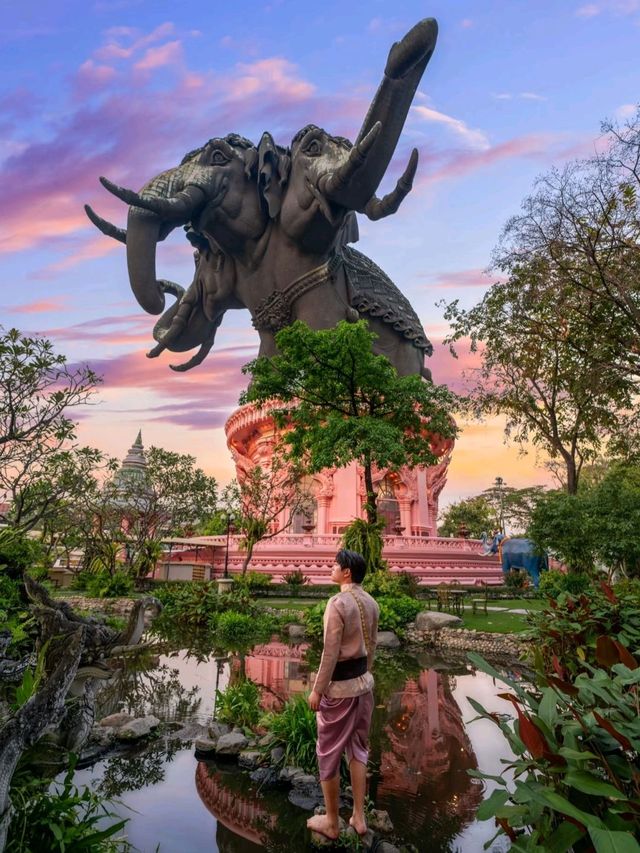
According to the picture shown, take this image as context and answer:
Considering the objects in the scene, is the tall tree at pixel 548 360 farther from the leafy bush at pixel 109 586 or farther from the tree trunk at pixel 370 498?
the leafy bush at pixel 109 586

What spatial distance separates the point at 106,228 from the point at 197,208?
386 centimetres

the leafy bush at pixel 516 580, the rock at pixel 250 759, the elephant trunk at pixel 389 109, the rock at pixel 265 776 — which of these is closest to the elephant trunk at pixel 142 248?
the elephant trunk at pixel 389 109

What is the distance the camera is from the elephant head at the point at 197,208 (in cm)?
2162

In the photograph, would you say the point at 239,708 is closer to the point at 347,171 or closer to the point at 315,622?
the point at 315,622

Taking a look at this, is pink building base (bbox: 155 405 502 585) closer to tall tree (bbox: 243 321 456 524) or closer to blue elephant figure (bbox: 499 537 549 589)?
blue elephant figure (bbox: 499 537 549 589)

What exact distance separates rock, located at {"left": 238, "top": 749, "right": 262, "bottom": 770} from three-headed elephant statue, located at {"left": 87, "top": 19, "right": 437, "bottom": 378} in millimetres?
16616

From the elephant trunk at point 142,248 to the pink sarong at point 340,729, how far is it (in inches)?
850

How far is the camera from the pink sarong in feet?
11.5

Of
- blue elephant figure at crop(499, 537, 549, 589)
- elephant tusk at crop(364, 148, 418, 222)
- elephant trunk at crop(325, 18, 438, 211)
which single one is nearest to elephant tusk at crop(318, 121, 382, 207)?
elephant trunk at crop(325, 18, 438, 211)

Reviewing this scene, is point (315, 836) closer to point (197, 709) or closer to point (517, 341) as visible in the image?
point (197, 709)

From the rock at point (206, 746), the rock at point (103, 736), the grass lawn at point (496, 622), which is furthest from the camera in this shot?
the grass lawn at point (496, 622)

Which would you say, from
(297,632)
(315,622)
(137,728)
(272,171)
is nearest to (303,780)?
(137,728)

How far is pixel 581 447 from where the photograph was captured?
2044cm

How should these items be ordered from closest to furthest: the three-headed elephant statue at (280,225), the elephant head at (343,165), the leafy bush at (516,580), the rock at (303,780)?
the rock at (303,780), the elephant head at (343,165), the three-headed elephant statue at (280,225), the leafy bush at (516,580)
